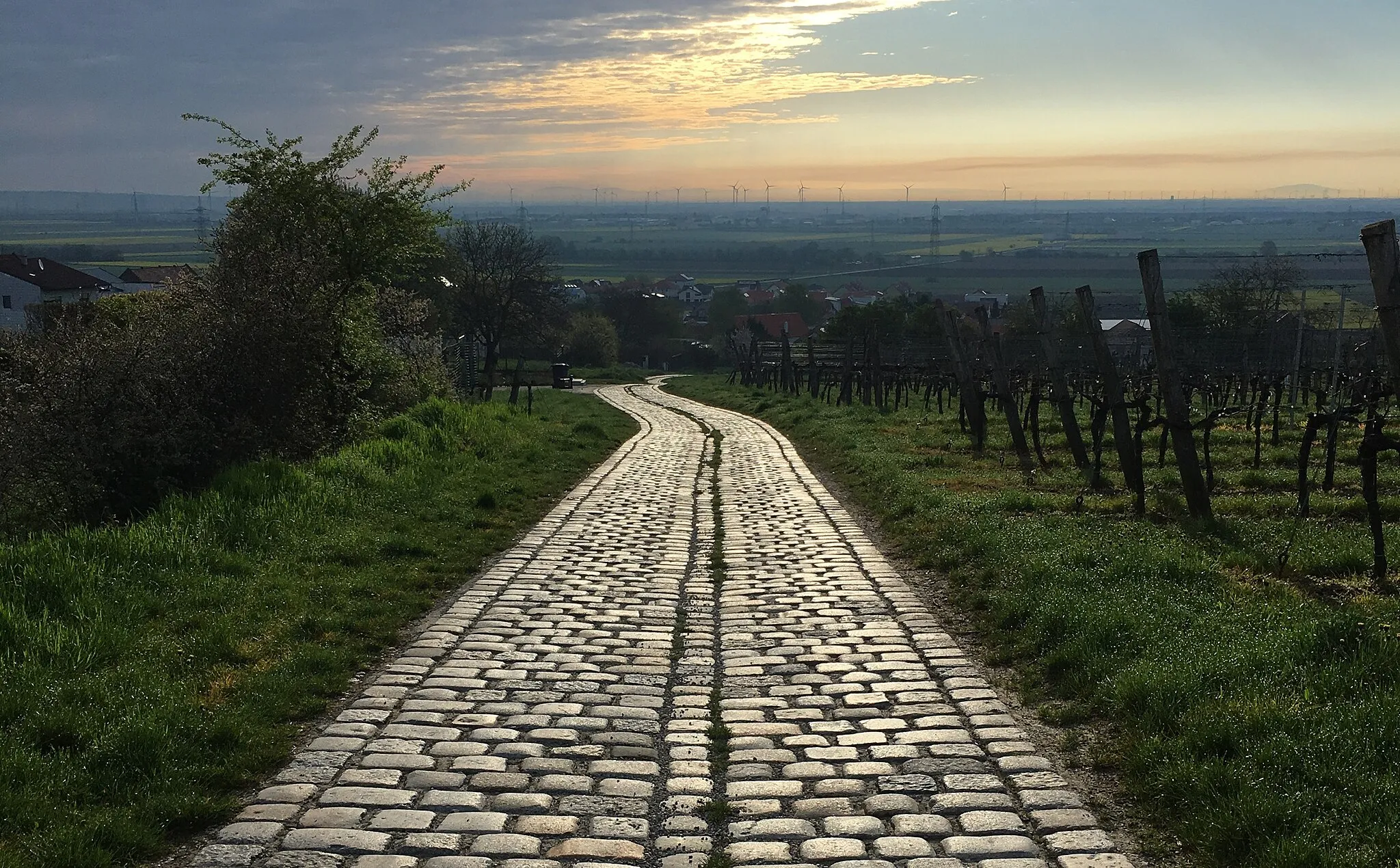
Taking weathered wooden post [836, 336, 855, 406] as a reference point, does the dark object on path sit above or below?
below

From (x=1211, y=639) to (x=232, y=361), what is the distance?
37.2 feet

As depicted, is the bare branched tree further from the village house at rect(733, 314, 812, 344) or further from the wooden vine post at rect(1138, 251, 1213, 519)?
the wooden vine post at rect(1138, 251, 1213, 519)

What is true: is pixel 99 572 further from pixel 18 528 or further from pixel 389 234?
pixel 389 234

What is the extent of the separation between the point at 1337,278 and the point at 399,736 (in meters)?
60.0

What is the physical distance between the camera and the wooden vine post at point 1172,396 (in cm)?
1019

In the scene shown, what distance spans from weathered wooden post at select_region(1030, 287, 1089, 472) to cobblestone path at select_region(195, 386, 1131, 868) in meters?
5.89

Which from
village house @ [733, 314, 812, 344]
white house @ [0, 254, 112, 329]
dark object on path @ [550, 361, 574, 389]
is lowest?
dark object on path @ [550, 361, 574, 389]

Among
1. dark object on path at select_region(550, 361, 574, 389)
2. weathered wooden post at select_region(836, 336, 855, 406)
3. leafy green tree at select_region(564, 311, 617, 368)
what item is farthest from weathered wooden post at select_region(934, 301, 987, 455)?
leafy green tree at select_region(564, 311, 617, 368)

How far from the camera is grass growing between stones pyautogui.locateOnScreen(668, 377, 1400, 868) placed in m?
4.28

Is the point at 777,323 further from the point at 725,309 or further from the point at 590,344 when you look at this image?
the point at 590,344

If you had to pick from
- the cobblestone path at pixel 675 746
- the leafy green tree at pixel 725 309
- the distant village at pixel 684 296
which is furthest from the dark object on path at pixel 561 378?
the leafy green tree at pixel 725 309

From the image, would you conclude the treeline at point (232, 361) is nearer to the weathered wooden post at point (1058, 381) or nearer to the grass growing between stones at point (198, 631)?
the grass growing between stones at point (198, 631)

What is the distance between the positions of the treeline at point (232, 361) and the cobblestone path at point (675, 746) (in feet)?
16.6

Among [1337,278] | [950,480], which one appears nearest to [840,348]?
[1337,278]
